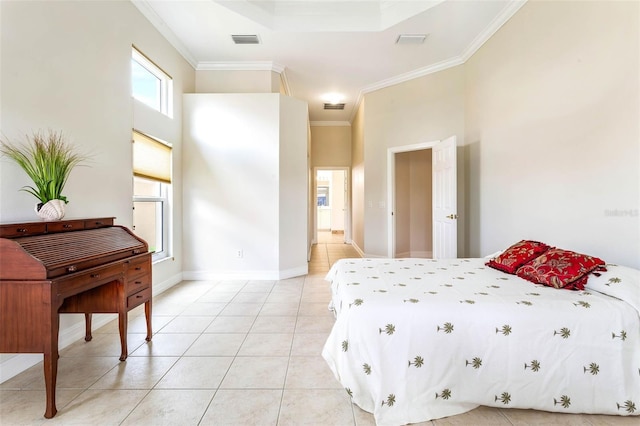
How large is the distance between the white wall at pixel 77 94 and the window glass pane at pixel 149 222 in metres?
0.30

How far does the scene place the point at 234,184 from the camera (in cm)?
410

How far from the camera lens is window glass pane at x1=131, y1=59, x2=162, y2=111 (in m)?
3.15

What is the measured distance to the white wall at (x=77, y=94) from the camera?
185 cm

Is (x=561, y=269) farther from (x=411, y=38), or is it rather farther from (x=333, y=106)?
(x=333, y=106)

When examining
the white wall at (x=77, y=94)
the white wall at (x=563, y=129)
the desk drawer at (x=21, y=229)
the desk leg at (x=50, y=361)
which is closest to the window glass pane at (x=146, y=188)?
the white wall at (x=77, y=94)

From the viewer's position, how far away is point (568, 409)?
148 cm

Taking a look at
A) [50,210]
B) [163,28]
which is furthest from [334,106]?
[50,210]

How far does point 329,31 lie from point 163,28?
208 cm

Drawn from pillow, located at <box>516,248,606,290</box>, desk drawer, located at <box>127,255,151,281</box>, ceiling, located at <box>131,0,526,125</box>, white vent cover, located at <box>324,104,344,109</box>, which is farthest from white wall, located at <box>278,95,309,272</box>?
pillow, located at <box>516,248,606,290</box>

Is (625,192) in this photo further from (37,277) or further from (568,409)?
(37,277)

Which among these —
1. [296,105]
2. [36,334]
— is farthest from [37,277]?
[296,105]

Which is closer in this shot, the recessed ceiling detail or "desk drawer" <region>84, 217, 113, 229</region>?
"desk drawer" <region>84, 217, 113, 229</region>

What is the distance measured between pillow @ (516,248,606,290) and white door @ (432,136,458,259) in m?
1.82

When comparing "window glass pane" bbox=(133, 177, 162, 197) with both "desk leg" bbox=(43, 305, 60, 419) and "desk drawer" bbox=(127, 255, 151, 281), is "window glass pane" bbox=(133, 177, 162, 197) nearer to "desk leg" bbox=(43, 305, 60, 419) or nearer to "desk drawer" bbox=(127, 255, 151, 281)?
"desk drawer" bbox=(127, 255, 151, 281)
